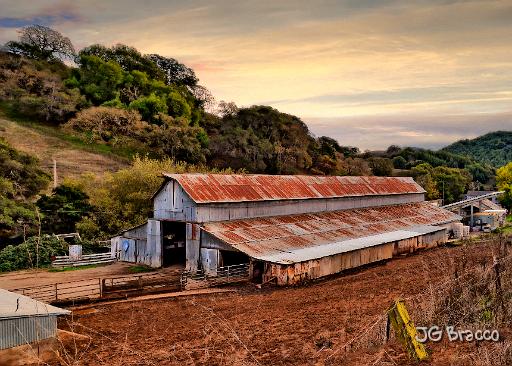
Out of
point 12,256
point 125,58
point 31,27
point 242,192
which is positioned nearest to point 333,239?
point 242,192

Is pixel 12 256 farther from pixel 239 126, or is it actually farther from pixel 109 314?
pixel 239 126

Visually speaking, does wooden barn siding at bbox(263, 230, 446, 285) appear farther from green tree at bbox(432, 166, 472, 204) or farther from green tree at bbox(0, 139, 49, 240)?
green tree at bbox(432, 166, 472, 204)

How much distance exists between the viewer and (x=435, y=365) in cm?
1166

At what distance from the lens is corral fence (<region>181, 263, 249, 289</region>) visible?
1009 inches

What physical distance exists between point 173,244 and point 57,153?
3966cm

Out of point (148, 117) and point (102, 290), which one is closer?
point (102, 290)

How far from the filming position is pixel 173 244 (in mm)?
33281

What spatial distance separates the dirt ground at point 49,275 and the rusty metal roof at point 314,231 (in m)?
7.08

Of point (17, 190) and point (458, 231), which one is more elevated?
point (17, 190)

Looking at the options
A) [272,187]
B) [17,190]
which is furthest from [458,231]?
[17,190]

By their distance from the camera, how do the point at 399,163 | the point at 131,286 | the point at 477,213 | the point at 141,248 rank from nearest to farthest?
the point at 131,286
the point at 141,248
the point at 477,213
the point at 399,163

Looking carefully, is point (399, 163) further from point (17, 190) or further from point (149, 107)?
point (17, 190)

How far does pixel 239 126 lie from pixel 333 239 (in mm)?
49546

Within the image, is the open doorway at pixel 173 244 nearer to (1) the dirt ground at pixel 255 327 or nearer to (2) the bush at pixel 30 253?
(2) the bush at pixel 30 253
